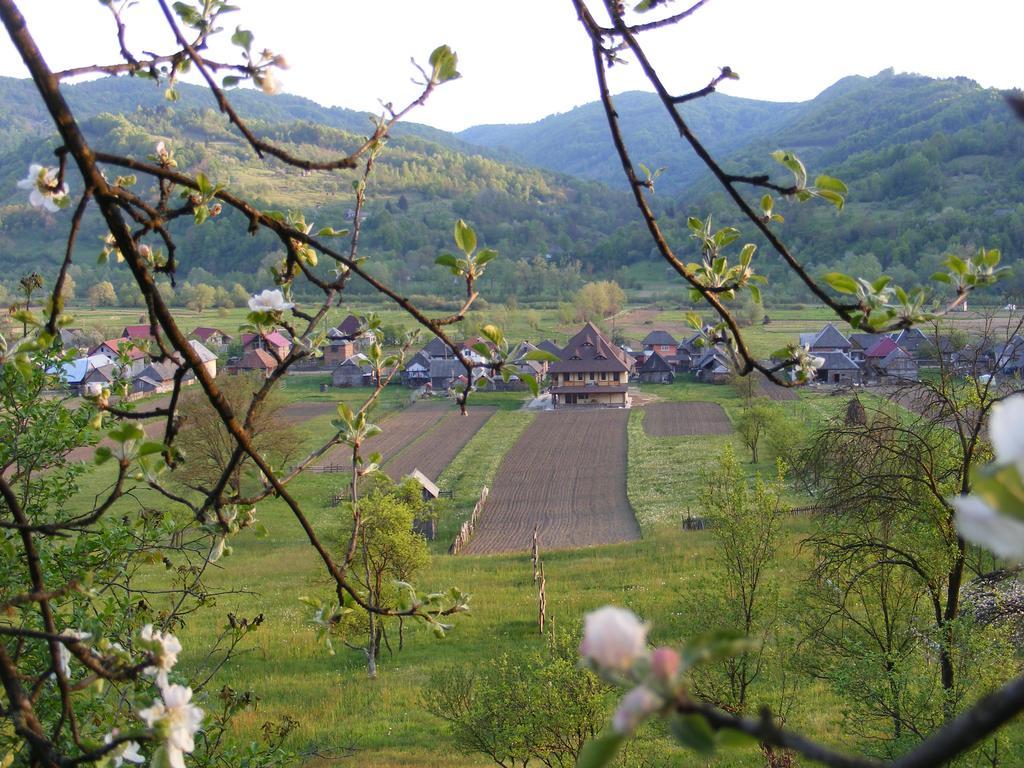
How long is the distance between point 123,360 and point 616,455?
34589 mm

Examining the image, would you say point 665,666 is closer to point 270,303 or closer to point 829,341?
point 270,303

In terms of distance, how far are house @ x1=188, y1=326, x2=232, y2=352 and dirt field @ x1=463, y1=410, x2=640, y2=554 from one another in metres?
33.7

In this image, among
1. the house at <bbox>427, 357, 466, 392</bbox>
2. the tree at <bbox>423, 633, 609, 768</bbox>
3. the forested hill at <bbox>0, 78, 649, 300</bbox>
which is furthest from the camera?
the forested hill at <bbox>0, 78, 649, 300</bbox>

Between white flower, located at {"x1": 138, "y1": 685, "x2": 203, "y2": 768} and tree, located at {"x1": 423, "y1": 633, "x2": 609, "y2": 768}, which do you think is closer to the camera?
white flower, located at {"x1": 138, "y1": 685, "x2": 203, "y2": 768}

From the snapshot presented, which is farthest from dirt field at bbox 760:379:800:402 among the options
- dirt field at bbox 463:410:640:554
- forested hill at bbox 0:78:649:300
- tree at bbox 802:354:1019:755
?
forested hill at bbox 0:78:649:300

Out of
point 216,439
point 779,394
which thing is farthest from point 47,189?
point 779,394

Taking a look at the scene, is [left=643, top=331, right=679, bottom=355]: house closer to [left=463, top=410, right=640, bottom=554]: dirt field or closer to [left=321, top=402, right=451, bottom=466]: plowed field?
[left=321, top=402, right=451, bottom=466]: plowed field

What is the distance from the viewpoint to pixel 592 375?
178 feet

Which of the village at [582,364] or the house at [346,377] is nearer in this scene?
the village at [582,364]

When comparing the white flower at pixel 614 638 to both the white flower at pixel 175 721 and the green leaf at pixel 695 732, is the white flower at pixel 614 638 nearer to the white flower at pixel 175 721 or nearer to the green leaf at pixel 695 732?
the green leaf at pixel 695 732

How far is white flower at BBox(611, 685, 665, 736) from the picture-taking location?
2.46ft

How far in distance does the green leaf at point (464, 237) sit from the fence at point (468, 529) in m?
25.9

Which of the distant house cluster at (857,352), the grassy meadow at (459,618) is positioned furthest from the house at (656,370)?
the grassy meadow at (459,618)

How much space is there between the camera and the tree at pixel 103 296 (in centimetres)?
10419
